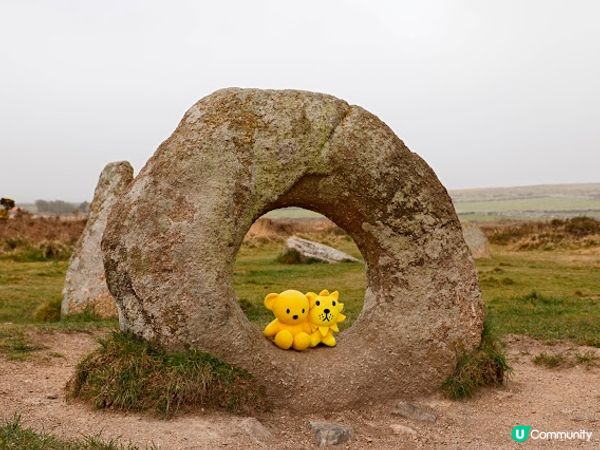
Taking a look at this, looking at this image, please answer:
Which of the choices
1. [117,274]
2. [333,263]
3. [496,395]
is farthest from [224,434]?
[333,263]

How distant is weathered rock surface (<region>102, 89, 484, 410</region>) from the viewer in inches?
263

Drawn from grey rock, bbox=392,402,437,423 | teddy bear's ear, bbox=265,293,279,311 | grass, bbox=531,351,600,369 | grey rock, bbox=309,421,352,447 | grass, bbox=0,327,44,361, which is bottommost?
grass, bbox=531,351,600,369

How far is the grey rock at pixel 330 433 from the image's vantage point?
619cm

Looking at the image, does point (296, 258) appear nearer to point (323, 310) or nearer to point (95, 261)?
point (95, 261)

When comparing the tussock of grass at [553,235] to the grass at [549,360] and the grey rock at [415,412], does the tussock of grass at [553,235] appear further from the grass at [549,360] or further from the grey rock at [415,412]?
the grey rock at [415,412]

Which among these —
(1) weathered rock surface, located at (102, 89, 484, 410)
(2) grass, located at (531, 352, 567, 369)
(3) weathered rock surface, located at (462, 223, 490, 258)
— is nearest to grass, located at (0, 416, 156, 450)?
(1) weathered rock surface, located at (102, 89, 484, 410)

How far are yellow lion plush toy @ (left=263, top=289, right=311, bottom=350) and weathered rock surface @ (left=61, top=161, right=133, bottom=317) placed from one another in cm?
597

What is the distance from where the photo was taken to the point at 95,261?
13203 millimetres

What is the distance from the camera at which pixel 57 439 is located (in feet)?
17.5

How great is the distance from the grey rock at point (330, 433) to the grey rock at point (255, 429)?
0.48 m

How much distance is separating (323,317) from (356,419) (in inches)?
47.1

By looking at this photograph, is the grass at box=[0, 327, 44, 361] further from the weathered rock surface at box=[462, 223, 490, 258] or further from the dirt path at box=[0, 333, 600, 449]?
the weathered rock surface at box=[462, 223, 490, 258]

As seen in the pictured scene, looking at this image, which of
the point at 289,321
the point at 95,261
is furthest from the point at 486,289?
the point at 289,321

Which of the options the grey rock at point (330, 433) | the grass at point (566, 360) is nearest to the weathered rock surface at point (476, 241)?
the grass at point (566, 360)
